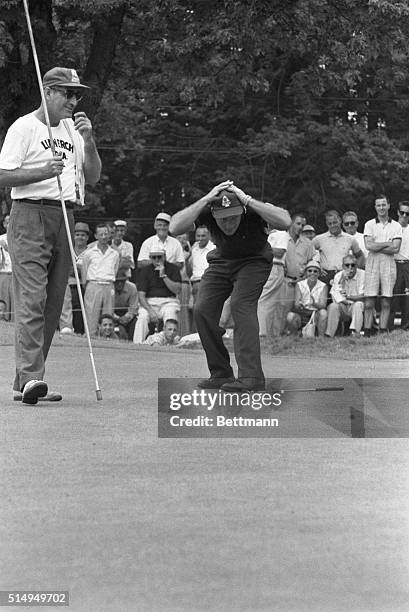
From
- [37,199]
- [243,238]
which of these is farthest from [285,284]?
[37,199]

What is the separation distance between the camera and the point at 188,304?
2005cm

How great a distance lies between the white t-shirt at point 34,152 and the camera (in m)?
9.77

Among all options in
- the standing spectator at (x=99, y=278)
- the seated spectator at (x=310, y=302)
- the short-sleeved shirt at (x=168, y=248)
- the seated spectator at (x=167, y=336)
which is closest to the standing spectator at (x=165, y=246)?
the short-sleeved shirt at (x=168, y=248)

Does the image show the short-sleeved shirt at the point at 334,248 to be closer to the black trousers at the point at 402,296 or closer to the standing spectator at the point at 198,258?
the black trousers at the point at 402,296

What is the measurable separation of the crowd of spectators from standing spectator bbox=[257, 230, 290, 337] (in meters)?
0.01

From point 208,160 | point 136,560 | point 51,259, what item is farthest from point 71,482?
point 208,160

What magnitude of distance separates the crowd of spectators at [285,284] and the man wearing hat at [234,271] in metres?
8.25

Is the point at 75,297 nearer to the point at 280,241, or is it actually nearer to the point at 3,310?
the point at 3,310

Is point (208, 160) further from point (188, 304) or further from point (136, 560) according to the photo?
point (136, 560)

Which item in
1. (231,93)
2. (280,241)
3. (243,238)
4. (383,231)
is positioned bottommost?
(280,241)

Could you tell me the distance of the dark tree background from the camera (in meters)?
21.8

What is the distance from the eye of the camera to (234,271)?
10.6 m

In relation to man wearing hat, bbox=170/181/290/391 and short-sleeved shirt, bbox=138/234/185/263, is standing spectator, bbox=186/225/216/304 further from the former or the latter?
man wearing hat, bbox=170/181/290/391

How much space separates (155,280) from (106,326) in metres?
0.87
